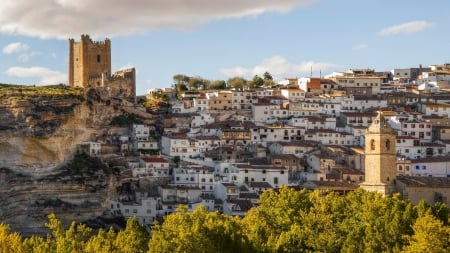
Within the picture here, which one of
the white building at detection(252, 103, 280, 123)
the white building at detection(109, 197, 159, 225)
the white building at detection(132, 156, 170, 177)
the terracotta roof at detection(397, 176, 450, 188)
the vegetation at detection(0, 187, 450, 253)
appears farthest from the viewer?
the white building at detection(252, 103, 280, 123)

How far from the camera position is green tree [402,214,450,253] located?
23734 mm

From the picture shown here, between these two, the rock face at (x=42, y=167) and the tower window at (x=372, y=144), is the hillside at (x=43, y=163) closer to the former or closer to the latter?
the rock face at (x=42, y=167)

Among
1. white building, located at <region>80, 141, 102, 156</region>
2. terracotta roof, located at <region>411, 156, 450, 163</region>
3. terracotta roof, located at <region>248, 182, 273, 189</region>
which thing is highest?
white building, located at <region>80, 141, 102, 156</region>

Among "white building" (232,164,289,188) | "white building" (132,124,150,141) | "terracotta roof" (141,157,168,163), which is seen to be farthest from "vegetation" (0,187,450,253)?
"white building" (132,124,150,141)

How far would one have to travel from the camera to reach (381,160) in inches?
1303

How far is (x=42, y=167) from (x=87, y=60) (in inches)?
541

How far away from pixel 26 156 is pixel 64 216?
3839 mm

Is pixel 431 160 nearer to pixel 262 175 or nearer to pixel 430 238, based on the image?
pixel 262 175

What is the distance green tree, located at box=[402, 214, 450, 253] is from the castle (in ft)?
98.3

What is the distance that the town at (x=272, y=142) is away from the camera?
38.8 m

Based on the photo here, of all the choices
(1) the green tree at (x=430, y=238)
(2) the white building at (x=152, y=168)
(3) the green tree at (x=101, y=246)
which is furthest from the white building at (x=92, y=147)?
(1) the green tree at (x=430, y=238)

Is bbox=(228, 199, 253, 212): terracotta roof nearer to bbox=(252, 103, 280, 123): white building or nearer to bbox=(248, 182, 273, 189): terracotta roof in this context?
bbox=(248, 182, 273, 189): terracotta roof

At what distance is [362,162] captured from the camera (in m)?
42.7

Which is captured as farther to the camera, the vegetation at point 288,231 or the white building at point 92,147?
the white building at point 92,147
